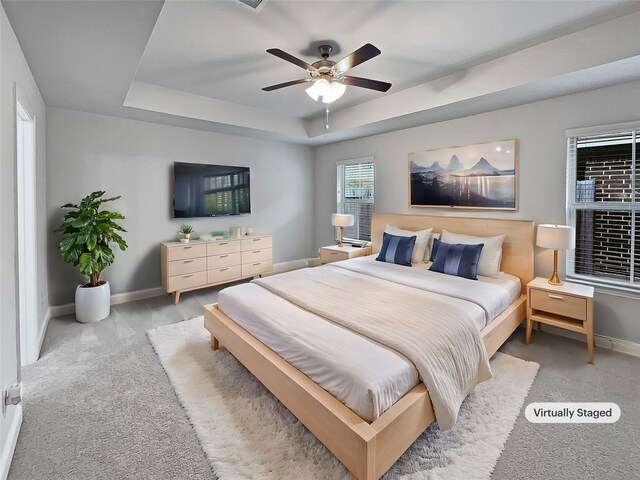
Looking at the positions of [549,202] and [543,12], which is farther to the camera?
[549,202]

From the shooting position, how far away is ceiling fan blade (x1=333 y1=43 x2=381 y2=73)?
2.15m

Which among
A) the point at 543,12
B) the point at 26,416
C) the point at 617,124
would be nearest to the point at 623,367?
the point at 617,124

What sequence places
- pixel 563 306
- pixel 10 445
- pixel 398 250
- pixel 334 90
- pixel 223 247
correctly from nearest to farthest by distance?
pixel 10 445
pixel 334 90
pixel 563 306
pixel 398 250
pixel 223 247

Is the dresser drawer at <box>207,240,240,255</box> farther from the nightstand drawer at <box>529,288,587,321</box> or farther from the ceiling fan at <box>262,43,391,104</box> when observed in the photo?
the nightstand drawer at <box>529,288,587,321</box>

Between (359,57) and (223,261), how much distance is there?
133 inches

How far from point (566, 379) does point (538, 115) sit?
2.60 m

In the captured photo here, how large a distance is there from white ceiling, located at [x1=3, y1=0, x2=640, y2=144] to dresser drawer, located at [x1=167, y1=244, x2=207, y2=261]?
5.57 feet

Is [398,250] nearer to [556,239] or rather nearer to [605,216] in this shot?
[556,239]

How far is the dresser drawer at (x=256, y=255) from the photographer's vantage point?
16.4 ft

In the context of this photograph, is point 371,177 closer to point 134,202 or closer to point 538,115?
point 538,115

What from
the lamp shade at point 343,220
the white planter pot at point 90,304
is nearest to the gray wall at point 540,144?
the lamp shade at point 343,220

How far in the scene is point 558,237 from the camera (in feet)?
9.77

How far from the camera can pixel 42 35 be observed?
2.11 m

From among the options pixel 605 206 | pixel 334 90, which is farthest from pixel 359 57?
pixel 605 206
